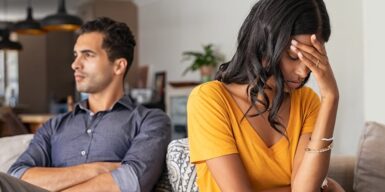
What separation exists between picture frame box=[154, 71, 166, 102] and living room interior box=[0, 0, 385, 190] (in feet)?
0.22

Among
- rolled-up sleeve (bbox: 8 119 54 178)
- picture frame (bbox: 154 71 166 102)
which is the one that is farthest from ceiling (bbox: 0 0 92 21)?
rolled-up sleeve (bbox: 8 119 54 178)

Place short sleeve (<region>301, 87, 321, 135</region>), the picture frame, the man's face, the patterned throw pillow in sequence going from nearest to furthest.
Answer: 1. short sleeve (<region>301, 87, 321, 135</region>)
2. the patterned throw pillow
3. the man's face
4. the picture frame

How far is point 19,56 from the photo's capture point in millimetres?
10367

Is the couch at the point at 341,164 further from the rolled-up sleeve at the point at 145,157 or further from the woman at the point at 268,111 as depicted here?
the woman at the point at 268,111

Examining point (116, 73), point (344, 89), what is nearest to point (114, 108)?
point (116, 73)

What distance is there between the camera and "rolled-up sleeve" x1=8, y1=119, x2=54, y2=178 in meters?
1.76

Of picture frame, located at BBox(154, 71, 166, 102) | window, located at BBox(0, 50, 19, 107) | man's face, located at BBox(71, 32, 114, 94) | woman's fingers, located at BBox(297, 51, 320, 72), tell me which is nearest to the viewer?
woman's fingers, located at BBox(297, 51, 320, 72)

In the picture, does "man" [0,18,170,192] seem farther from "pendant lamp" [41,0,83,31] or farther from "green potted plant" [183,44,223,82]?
"pendant lamp" [41,0,83,31]

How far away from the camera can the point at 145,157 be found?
170 cm

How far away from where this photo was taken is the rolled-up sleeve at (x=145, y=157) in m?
1.67

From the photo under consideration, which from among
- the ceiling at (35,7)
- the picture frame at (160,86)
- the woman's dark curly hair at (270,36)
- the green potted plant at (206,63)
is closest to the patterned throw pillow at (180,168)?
the woman's dark curly hair at (270,36)

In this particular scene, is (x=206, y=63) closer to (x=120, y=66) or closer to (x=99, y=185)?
(x=120, y=66)

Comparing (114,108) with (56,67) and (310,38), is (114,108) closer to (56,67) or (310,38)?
(310,38)

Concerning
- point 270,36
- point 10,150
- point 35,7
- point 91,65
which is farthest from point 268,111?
point 35,7
